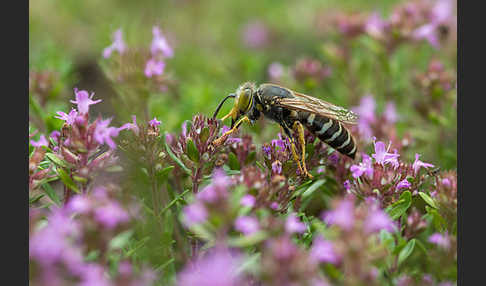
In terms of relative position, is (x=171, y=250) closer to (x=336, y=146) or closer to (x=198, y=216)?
(x=198, y=216)

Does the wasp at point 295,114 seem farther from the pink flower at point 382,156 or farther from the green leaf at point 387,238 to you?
the green leaf at point 387,238

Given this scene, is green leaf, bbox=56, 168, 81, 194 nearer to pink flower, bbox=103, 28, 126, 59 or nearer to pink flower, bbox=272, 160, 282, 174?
pink flower, bbox=272, 160, 282, 174

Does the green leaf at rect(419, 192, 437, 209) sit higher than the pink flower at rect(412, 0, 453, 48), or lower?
lower

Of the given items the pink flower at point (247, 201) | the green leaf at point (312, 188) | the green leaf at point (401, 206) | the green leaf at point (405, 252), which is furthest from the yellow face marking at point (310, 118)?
the pink flower at point (247, 201)

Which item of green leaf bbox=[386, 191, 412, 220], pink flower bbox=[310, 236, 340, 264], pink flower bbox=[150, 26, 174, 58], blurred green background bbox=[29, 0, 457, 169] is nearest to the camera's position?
pink flower bbox=[310, 236, 340, 264]

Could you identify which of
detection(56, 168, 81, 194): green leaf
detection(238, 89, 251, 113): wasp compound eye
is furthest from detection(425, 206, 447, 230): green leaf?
detection(56, 168, 81, 194): green leaf

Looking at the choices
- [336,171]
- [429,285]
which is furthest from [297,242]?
[336,171]

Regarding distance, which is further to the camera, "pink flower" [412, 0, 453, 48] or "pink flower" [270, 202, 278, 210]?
"pink flower" [412, 0, 453, 48]
